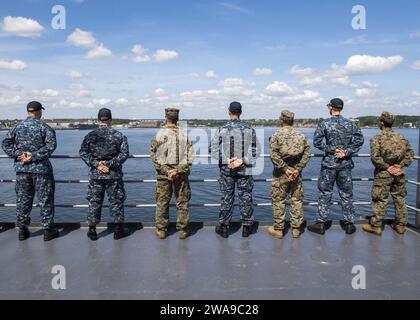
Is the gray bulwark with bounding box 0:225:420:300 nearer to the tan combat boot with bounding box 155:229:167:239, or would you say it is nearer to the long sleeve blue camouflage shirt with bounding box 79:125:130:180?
the tan combat boot with bounding box 155:229:167:239

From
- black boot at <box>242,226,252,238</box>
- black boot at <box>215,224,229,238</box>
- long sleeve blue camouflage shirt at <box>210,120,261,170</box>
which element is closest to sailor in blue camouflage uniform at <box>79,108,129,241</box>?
long sleeve blue camouflage shirt at <box>210,120,261,170</box>

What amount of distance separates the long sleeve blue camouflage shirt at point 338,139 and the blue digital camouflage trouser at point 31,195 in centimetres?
439

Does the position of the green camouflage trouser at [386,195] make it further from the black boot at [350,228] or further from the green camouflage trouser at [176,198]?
the green camouflage trouser at [176,198]

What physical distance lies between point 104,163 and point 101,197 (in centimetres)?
58

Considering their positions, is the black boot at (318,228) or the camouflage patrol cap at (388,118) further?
the black boot at (318,228)

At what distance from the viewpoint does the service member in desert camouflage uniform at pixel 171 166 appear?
5.65 metres

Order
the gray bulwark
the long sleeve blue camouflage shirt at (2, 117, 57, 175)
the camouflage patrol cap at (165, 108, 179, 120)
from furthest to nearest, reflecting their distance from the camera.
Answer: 1. the camouflage patrol cap at (165, 108, 179, 120)
2. the long sleeve blue camouflage shirt at (2, 117, 57, 175)
3. the gray bulwark

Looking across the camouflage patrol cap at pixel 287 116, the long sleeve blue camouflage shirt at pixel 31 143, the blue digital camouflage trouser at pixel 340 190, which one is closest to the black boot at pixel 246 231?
the blue digital camouflage trouser at pixel 340 190

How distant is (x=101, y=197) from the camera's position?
5.77m

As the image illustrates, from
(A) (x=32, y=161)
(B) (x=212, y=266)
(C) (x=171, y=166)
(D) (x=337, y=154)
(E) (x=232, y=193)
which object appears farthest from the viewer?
(E) (x=232, y=193)

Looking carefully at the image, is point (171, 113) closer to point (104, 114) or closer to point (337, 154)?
point (104, 114)

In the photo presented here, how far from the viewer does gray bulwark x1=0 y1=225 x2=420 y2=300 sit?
396 centimetres

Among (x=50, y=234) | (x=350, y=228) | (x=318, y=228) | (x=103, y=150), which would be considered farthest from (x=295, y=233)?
(x=50, y=234)

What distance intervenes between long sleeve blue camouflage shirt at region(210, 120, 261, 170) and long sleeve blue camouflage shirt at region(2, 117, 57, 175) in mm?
2531
